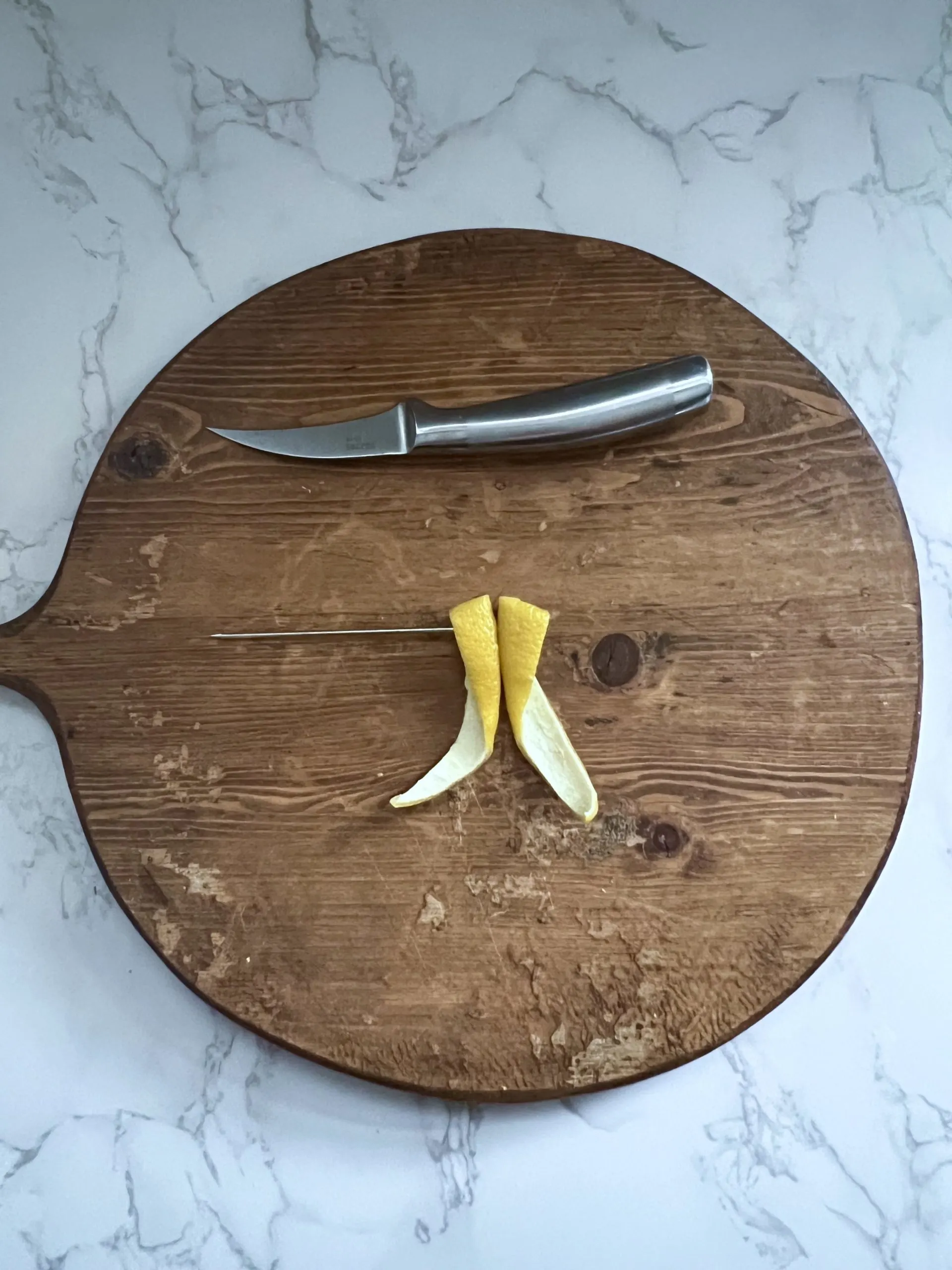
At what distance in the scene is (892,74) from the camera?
1.20 metres

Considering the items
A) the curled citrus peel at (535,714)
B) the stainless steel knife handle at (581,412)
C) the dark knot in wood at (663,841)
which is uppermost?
the stainless steel knife handle at (581,412)

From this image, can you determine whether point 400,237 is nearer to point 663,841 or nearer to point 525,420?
point 525,420

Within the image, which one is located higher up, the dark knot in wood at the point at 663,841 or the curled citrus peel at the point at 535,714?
the curled citrus peel at the point at 535,714

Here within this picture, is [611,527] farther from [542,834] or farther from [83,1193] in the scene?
[83,1193]

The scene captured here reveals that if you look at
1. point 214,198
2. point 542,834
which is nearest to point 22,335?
point 214,198

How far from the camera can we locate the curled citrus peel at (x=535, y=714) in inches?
37.9

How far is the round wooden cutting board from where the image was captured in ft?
3.16

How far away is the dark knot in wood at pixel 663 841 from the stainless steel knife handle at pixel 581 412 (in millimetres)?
413

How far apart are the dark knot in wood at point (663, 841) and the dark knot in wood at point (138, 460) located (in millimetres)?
652

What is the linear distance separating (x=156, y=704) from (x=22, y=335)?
1.66ft

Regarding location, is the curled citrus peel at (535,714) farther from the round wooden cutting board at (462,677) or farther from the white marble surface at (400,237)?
the white marble surface at (400,237)

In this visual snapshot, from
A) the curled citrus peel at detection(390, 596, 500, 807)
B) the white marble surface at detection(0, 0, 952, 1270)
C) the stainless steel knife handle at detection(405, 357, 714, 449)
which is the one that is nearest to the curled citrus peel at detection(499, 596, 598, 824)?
the curled citrus peel at detection(390, 596, 500, 807)

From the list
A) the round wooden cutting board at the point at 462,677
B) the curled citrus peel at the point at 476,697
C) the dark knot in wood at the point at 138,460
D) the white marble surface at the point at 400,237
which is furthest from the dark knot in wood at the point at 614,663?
the dark knot in wood at the point at 138,460

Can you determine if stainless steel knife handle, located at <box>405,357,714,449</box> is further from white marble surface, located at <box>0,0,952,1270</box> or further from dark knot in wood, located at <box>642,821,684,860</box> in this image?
dark knot in wood, located at <box>642,821,684,860</box>
